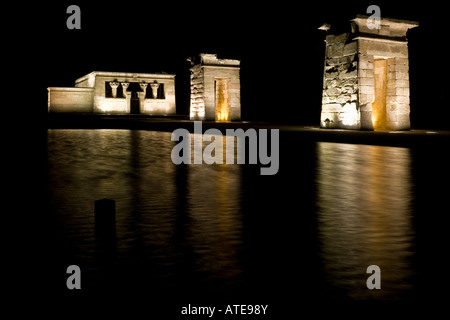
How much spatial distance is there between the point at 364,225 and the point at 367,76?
14312 mm

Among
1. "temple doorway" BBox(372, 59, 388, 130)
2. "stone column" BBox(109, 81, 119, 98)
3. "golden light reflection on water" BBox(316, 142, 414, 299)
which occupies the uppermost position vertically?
"stone column" BBox(109, 81, 119, 98)

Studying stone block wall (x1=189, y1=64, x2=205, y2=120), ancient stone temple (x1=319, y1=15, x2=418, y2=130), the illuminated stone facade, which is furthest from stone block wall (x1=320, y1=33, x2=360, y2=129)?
the illuminated stone facade

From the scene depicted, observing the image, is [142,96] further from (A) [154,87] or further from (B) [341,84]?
(B) [341,84]

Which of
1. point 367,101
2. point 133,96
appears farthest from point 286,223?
point 133,96

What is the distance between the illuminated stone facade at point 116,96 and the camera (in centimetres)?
4388

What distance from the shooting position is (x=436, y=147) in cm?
1321

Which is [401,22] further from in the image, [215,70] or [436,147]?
Answer: [215,70]

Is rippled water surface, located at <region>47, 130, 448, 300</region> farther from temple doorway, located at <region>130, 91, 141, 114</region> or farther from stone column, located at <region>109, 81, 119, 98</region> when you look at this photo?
temple doorway, located at <region>130, 91, 141, 114</region>

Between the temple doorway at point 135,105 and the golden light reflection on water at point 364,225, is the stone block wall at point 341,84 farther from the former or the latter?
the temple doorway at point 135,105

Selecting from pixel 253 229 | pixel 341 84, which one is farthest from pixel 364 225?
pixel 341 84

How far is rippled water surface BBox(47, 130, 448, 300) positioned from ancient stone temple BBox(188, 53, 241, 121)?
19.3 meters

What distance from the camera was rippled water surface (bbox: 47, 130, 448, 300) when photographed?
3.56 m

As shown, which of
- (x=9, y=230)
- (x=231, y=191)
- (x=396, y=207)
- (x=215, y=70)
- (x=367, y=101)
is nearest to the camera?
(x=9, y=230)
